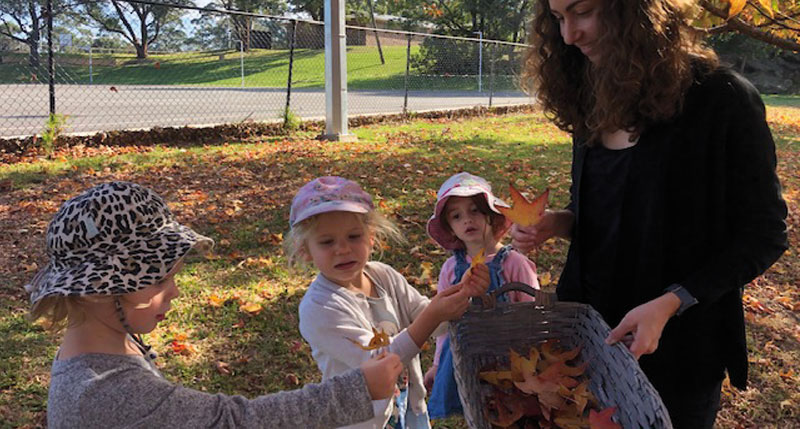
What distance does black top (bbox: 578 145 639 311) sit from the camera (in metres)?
1.68

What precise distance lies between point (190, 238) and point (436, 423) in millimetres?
1726

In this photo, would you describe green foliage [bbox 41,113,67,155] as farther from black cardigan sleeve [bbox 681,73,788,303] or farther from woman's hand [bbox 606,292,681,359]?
black cardigan sleeve [bbox 681,73,788,303]

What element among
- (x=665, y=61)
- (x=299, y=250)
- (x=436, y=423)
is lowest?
(x=436, y=423)

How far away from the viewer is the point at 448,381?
2.26 meters

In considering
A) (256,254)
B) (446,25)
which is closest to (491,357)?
(256,254)

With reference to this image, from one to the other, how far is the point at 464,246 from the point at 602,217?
2.68 feet

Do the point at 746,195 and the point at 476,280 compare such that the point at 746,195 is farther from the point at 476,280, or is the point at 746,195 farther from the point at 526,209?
the point at 476,280

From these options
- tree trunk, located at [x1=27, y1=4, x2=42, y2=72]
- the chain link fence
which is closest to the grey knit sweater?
the chain link fence

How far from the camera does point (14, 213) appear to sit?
16.8 feet

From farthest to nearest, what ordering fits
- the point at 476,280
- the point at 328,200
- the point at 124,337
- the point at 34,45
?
1. the point at 34,45
2. the point at 328,200
3. the point at 476,280
4. the point at 124,337

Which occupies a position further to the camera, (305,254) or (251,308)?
(251,308)

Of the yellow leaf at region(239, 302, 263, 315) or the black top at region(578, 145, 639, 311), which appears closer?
the black top at region(578, 145, 639, 311)

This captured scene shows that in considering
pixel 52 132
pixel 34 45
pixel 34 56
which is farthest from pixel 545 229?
pixel 34 56

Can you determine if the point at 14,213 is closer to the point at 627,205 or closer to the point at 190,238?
the point at 190,238
